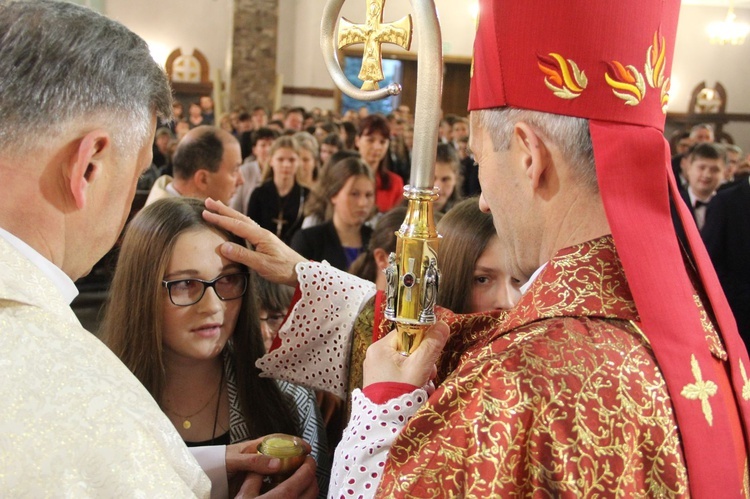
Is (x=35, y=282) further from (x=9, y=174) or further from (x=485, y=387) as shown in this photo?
(x=485, y=387)

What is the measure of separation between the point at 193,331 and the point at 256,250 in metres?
0.25

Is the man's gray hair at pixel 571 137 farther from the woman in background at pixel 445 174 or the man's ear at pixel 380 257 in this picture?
the woman in background at pixel 445 174

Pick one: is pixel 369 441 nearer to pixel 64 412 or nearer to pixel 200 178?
pixel 64 412


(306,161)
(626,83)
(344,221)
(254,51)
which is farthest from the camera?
(254,51)

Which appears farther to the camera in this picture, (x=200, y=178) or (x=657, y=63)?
(x=200, y=178)

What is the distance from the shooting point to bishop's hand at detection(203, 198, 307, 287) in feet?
6.29

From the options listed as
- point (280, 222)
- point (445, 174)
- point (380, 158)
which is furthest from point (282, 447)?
point (380, 158)

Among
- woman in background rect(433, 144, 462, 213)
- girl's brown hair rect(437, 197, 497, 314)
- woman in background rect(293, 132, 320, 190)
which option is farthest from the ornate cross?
girl's brown hair rect(437, 197, 497, 314)

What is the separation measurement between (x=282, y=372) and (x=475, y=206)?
0.78 metres

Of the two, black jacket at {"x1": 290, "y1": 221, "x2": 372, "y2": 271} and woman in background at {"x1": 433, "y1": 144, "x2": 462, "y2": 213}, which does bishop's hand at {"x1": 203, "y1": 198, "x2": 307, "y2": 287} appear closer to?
black jacket at {"x1": 290, "y1": 221, "x2": 372, "y2": 271}

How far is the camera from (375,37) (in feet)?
4.52

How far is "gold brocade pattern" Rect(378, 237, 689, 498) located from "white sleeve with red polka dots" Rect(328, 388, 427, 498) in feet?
0.25

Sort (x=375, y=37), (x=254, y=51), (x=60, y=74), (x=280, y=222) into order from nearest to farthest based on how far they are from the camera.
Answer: (x=60, y=74) < (x=375, y=37) < (x=280, y=222) < (x=254, y=51)

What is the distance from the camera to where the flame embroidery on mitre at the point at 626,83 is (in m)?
1.23
